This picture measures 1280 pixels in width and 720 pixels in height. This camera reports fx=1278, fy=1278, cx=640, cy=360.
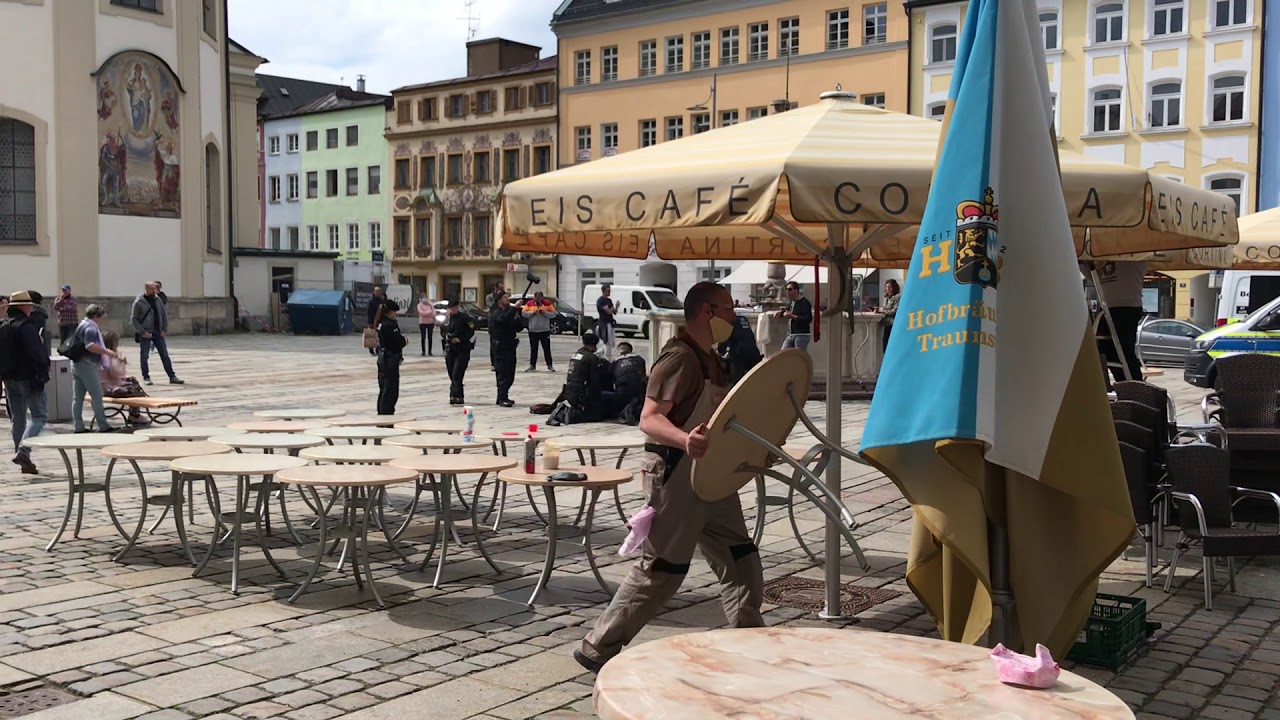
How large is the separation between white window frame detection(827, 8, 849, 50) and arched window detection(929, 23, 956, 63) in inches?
161

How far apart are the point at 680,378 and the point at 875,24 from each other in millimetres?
47118

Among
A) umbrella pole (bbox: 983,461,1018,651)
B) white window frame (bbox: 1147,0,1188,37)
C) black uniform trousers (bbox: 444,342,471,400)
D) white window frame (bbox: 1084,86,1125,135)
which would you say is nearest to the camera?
umbrella pole (bbox: 983,461,1018,651)

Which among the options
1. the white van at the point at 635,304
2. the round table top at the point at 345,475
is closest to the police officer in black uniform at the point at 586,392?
the round table top at the point at 345,475

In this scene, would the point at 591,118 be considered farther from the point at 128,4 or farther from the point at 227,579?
the point at 227,579

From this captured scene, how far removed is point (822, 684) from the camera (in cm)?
299

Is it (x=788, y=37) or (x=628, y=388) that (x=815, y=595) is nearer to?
(x=628, y=388)

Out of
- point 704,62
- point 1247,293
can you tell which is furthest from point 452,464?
point 704,62

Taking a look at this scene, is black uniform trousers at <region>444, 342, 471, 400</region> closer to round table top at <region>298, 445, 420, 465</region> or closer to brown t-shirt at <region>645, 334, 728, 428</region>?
round table top at <region>298, 445, 420, 465</region>

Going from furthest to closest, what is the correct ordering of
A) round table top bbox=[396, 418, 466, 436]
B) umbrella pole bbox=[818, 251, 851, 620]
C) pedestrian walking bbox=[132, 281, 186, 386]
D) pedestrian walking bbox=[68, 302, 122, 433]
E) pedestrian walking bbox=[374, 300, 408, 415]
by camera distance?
pedestrian walking bbox=[132, 281, 186, 386] < pedestrian walking bbox=[374, 300, 408, 415] < pedestrian walking bbox=[68, 302, 122, 433] < round table top bbox=[396, 418, 466, 436] < umbrella pole bbox=[818, 251, 851, 620]

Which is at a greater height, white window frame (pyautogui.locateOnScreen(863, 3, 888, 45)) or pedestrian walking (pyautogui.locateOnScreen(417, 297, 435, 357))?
white window frame (pyautogui.locateOnScreen(863, 3, 888, 45))

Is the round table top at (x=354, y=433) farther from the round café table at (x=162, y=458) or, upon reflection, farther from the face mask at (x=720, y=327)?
the face mask at (x=720, y=327)

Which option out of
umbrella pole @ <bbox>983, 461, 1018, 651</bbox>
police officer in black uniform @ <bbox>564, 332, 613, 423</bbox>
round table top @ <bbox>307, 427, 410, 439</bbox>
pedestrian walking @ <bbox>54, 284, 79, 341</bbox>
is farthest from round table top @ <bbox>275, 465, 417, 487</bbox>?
pedestrian walking @ <bbox>54, 284, 79, 341</bbox>

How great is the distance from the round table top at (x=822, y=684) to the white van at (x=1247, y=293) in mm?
24662

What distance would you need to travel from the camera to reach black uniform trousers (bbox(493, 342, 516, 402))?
62.9 feet
